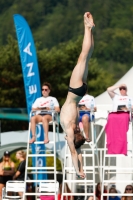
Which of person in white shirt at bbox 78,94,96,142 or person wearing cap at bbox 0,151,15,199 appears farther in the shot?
person wearing cap at bbox 0,151,15,199

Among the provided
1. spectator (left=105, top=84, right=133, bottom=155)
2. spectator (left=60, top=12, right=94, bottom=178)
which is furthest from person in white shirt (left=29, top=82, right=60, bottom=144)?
spectator (left=60, top=12, right=94, bottom=178)

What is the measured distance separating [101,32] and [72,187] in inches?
3040

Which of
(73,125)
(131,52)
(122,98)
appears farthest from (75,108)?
(131,52)

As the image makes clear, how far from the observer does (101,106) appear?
17.3 meters

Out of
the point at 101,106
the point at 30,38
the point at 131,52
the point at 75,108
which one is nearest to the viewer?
the point at 75,108

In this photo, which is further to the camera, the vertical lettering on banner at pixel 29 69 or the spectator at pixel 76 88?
the vertical lettering on banner at pixel 29 69

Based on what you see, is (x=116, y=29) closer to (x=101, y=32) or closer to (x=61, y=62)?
(x=101, y=32)

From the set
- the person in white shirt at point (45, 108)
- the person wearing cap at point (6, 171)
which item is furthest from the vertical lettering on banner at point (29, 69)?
the person in white shirt at point (45, 108)

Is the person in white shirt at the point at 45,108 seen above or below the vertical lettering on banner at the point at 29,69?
below

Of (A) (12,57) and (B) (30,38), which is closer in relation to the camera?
(B) (30,38)

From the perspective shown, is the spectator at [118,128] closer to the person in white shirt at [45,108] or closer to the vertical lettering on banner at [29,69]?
the person in white shirt at [45,108]

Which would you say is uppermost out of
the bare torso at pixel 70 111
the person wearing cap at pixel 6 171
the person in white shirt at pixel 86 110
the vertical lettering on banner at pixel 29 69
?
the vertical lettering on banner at pixel 29 69

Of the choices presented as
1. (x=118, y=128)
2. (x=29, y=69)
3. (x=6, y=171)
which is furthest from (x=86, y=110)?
(x=29, y=69)

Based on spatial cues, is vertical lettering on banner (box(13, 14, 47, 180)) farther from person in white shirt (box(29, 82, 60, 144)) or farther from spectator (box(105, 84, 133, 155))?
spectator (box(105, 84, 133, 155))
